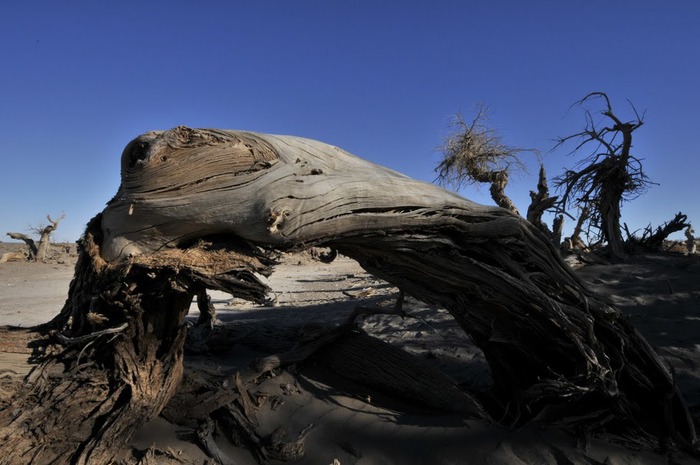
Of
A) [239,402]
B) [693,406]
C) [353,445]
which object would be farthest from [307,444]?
[693,406]

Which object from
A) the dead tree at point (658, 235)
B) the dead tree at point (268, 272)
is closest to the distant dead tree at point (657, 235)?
the dead tree at point (658, 235)

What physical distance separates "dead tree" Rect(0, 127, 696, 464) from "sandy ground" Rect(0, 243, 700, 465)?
0.74 ft

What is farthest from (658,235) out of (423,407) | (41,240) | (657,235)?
(41,240)

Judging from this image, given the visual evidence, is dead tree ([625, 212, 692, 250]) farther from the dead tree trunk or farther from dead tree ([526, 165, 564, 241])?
the dead tree trunk

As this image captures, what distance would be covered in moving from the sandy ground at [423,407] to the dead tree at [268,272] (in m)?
0.23

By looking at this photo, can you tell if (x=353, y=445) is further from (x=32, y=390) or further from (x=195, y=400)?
(x=32, y=390)

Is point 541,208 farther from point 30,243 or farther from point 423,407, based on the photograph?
point 30,243

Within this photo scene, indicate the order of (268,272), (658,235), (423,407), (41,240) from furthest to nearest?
(41,240)
(658,235)
(423,407)
(268,272)

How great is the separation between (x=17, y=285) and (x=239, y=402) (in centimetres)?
1523

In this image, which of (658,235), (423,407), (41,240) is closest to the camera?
(423,407)

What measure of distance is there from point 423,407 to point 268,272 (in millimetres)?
1621

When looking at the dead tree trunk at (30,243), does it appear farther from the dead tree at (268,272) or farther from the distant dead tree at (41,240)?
the dead tree at (268,272)

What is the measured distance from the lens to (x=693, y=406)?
402cm

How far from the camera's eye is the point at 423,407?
3830mm
